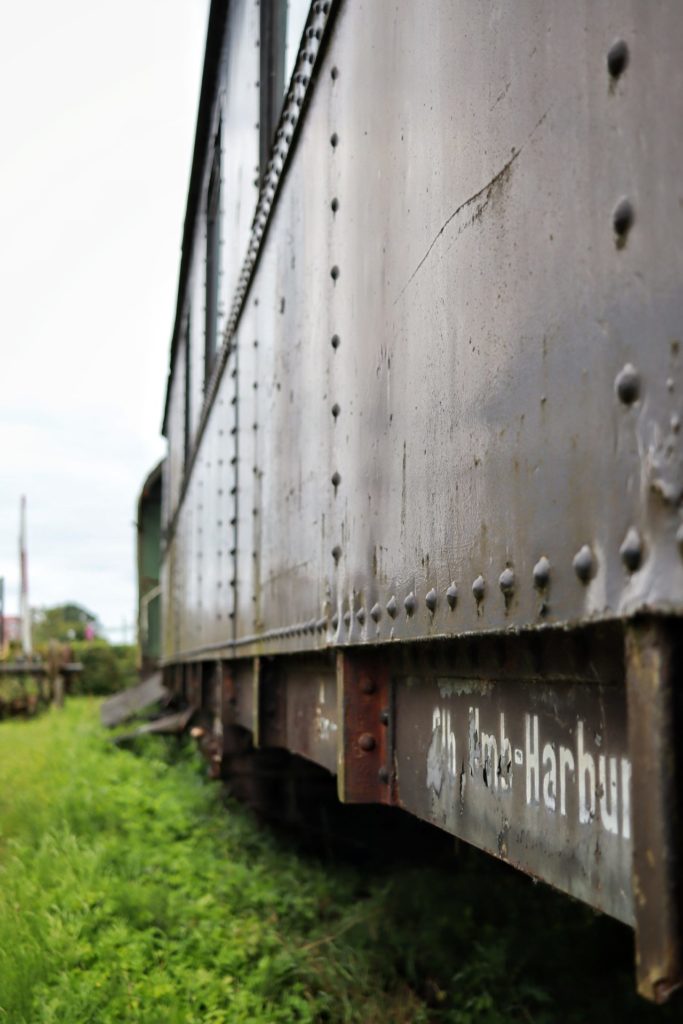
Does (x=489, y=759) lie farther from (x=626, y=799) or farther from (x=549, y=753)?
(x=626, y=799)

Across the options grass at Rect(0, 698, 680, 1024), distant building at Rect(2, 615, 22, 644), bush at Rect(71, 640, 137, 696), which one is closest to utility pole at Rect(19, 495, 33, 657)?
distant building at Rect(2, 615, 22, 644)

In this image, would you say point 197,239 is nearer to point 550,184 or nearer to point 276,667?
point 276,667

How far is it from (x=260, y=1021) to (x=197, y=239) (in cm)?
611

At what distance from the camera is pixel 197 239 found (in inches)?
328

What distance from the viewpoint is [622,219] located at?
1096 millimetres

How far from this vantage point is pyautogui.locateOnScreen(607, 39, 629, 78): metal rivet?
1100 millimetres

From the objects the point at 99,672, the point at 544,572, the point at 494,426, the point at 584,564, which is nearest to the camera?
the point at 584,564

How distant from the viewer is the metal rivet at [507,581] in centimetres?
139

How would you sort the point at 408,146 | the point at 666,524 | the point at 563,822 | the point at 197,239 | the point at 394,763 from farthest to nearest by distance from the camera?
the point at 197,239
the point at 394,763
the point at 408,146
the point at 563,822
the point at 666,524

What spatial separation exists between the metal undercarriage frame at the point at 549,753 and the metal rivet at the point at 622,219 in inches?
15.5

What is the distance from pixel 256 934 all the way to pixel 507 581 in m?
3.46

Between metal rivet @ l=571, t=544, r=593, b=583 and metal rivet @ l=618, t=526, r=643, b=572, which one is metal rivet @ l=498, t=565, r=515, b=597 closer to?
metal rivet @ l=571, t=544, r=593, b=583

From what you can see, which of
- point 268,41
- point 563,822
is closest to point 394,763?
point 563,822

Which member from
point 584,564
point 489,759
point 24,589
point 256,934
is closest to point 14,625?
point 24,589
